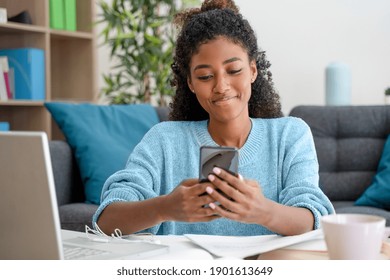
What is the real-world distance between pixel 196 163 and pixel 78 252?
593mm

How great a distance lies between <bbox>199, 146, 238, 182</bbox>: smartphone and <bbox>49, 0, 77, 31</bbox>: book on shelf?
9.03ft

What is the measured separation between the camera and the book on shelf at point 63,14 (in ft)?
11.4

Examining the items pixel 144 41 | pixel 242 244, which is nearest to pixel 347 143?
pixel 144 41

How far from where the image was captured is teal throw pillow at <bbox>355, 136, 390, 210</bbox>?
2.66 metres

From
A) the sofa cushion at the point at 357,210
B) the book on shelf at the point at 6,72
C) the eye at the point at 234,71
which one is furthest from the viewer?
the book on shelf at the point at 6,72

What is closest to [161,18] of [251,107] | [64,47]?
[64,47]

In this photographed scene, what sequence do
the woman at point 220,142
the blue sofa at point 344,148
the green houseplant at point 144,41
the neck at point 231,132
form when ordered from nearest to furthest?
1. the woman at point 220,142
2. the neck at point 231,132
3. the blue sofa at point 344,148
4. the green houseplant at point 144,41

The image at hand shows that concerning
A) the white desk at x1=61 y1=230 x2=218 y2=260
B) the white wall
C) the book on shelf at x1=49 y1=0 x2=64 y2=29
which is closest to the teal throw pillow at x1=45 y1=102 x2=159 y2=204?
the book on shelf at x1=49 y1=0 x2=64 y2=29

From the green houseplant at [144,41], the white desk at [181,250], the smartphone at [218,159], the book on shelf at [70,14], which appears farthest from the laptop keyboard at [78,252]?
the book on shelf at [70,14]

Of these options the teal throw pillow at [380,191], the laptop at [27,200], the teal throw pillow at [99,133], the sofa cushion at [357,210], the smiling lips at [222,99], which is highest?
the smiling lips at [222,99]

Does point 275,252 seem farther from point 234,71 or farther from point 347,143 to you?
point 347,143

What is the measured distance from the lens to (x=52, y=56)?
12.5 feet

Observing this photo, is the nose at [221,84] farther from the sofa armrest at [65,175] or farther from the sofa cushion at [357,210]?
the sofa armrest at [65,175]

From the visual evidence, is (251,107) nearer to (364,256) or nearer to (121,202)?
(121,202)
